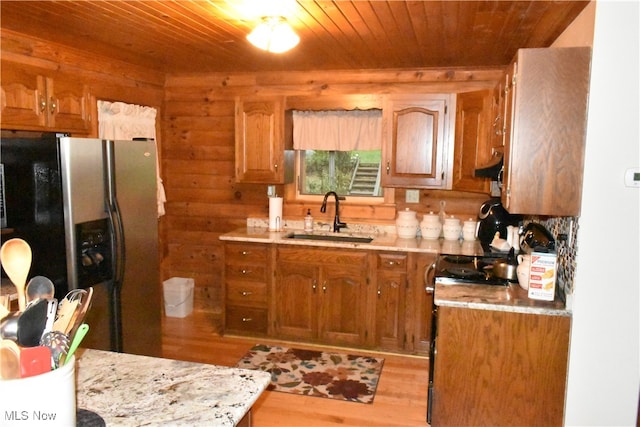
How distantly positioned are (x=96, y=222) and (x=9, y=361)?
2149 millimetres

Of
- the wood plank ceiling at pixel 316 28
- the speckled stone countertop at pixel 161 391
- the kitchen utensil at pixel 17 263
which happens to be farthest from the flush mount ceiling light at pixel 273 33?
the kitchen utensil at pixel 17 263

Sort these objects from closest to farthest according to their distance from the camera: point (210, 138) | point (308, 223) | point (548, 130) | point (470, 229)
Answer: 1. point (548, 130)
2. point (470, 229)
3. point (308, 223)
4. point (210, 138)

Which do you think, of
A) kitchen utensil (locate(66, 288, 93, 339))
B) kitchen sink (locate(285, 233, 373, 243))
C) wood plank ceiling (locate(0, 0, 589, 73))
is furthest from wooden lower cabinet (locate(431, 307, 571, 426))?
kitchen utensil (locate(66, 288, 93, 339))

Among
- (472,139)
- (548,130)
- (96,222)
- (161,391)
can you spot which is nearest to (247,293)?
(96,222)

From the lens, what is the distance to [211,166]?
4.76m

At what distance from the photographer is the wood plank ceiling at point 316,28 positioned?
251 cm

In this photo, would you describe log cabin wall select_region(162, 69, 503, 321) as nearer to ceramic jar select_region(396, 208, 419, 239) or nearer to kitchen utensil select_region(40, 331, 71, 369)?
ceramic jar select_region(396, 208, 419, 239)

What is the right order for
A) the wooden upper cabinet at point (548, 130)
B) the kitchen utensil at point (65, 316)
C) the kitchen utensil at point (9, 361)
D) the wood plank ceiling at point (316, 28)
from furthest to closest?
1. the wood plank ceiling at point (316, 28)
2. the wooden upper cabinet at point (548, 130)
3. the kitchen utensil at point (65, 316)
4. the kitchen utensil at point (9, 361)

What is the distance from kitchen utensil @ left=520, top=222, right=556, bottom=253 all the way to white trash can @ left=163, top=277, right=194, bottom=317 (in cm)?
310

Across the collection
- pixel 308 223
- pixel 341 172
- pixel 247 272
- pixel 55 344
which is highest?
pixel 341 172

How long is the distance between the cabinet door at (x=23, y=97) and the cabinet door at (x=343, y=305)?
2312 mm

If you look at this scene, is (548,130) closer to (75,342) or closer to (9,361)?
(75,342)

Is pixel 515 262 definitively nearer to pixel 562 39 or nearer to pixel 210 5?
pixel 562 39

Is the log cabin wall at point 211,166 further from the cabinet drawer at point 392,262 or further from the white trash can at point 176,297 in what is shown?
the cabinet drawer at point 392,262
